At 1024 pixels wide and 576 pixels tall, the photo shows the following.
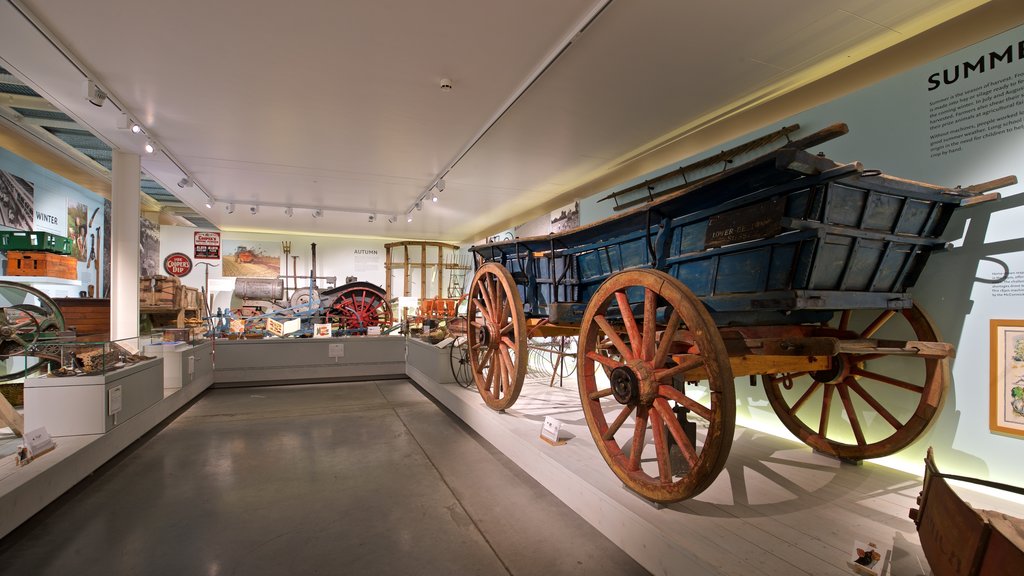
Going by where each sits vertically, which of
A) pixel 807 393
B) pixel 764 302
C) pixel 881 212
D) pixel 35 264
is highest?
pixel 35 264

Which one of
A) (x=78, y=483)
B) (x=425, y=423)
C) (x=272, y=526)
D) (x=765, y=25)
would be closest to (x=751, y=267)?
(x=765, y=25)

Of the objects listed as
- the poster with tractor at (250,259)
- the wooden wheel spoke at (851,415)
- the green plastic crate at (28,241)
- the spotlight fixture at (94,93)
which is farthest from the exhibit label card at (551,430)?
the poster with tractor at (250,259)

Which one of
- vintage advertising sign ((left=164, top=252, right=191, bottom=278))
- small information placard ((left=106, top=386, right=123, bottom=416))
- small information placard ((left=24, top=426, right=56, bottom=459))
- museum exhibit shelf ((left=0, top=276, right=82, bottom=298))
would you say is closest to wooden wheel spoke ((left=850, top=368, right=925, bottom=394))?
small information placard ((left=24, top=426, right=56, bottom=459))

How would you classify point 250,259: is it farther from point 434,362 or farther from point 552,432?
point 552,432

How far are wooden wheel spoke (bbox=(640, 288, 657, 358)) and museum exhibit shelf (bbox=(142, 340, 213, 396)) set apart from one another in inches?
200

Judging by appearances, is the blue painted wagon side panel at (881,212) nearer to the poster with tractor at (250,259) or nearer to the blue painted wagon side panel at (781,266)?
the blue painted wagon side panel at (781,266)

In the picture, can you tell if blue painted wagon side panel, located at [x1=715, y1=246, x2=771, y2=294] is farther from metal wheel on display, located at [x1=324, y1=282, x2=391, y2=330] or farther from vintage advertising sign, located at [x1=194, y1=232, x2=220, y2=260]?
vintage advertising sign, located at [x1=194, y1=232, x2=220, y2=260]

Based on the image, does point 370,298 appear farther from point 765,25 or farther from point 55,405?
point 765,25

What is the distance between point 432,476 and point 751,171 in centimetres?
306

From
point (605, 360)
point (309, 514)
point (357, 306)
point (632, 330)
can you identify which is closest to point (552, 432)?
point (605, 360)

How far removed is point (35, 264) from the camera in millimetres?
4766

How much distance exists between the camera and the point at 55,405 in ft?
11.1

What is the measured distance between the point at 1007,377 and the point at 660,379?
201 centimetres

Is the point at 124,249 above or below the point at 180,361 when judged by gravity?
above
